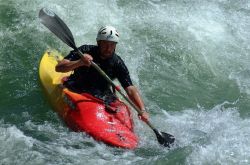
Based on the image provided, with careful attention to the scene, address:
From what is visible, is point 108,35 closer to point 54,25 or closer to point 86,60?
point 86,60

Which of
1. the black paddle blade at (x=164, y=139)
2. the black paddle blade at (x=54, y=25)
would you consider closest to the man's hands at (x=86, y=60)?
the black paddle blade at (x=54, y=25)

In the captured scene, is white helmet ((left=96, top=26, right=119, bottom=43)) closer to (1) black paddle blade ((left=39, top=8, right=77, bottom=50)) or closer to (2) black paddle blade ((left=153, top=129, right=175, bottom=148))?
(1) black paddle blade ((left=39, top=8, right=77, bottom=50))

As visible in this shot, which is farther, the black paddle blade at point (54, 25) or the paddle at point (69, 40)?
the black paddle blade at point (54, 25)

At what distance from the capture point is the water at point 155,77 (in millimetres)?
5781

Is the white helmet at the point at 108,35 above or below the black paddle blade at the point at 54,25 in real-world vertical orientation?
above

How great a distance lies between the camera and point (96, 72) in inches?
247

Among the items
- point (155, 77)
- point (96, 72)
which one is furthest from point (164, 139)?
point (155, 77)

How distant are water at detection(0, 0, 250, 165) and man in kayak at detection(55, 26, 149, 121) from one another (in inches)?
18.4

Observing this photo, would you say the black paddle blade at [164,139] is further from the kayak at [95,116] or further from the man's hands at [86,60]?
the man's hands at [86,60]

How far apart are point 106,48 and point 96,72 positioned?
339mm

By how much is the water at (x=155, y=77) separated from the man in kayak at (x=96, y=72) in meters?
0.47

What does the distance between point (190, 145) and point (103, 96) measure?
119 centimetres

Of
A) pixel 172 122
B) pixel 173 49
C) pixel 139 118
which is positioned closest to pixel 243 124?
pixel 172 122

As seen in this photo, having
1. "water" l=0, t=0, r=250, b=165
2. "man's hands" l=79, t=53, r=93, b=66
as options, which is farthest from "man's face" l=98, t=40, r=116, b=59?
"water" l=0, t=0, r=250, b=165
